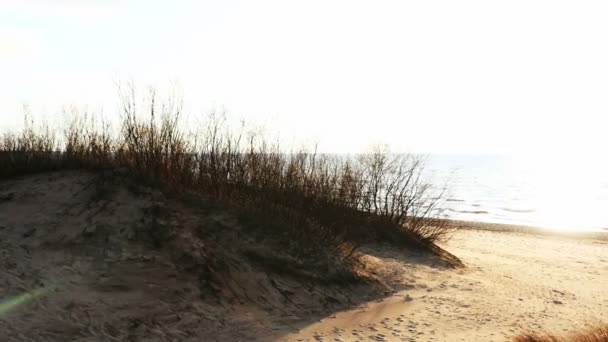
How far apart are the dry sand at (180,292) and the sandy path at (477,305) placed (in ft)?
0.12

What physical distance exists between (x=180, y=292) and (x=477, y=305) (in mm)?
4852

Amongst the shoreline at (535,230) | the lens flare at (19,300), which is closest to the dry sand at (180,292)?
the lens flare at (19,300)

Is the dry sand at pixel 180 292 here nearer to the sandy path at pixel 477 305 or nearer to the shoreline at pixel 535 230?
the sandy path at pixel 477 305

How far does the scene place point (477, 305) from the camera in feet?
27.7

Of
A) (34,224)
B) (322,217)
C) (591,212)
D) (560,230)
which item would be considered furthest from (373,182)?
(591,212)

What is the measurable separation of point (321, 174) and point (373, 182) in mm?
2724

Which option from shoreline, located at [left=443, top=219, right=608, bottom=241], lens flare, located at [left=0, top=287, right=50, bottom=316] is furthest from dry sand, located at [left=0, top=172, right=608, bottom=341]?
shoreline, located at [left=443, top=219, right=608, bottom=241]

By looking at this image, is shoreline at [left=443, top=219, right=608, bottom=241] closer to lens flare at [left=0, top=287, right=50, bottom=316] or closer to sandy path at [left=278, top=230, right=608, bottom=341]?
sandy path at [left=278, top=230, right=608, bottom=341]

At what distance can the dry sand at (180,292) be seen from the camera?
6.20 m

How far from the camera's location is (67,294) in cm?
636

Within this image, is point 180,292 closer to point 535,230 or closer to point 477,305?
point 477,305

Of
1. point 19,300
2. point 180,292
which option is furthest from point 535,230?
point 19,300

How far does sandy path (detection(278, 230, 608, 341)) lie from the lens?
6965 millimetres

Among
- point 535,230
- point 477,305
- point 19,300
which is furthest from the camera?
point 535,230
